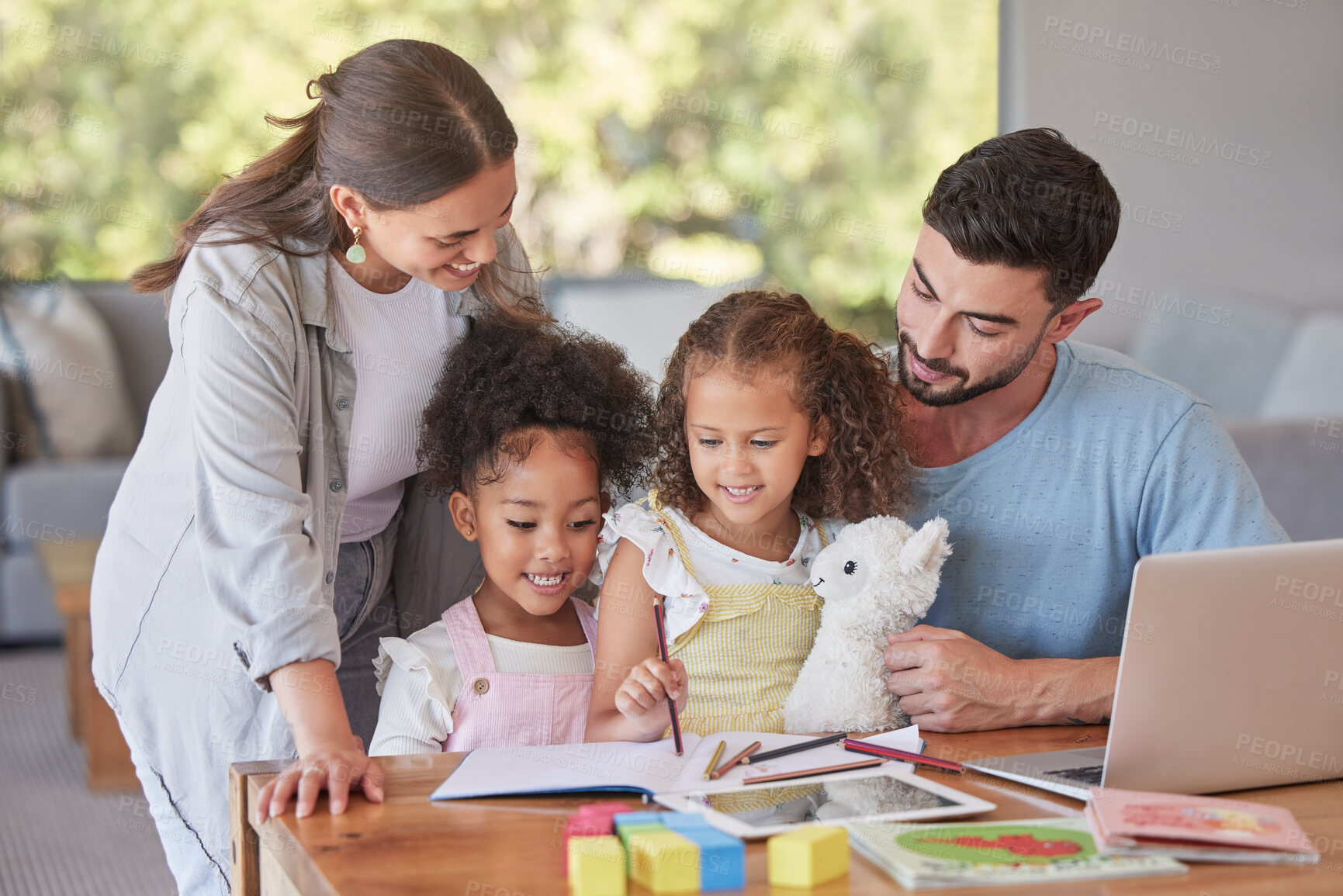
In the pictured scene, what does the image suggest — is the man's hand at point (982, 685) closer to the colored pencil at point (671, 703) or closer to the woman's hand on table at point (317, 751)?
the colored pencil at point (671, 703)

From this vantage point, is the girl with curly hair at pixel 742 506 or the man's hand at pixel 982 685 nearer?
the man's hand at pixel 982 685

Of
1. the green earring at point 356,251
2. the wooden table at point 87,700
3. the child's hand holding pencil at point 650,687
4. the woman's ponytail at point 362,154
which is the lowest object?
the wooden table at point 87,700

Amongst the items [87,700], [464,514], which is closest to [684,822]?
[464,514]

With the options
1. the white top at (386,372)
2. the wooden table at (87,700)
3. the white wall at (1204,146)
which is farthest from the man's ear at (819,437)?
the white wall at (1204,146)

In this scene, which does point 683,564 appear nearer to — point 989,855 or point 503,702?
point 503,702

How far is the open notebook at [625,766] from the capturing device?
98 centimetres

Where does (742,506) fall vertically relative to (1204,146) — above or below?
below

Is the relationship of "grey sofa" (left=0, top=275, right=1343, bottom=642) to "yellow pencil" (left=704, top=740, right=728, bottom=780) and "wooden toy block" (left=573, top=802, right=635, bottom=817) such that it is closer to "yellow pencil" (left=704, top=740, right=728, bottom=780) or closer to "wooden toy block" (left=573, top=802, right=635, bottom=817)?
"yellow pencil" (left=704, top=740, right=728, bottom=780)

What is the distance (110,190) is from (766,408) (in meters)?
4.50

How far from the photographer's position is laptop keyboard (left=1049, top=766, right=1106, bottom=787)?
3.29 ft

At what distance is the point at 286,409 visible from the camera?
122 cm

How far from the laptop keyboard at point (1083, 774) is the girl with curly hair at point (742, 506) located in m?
0.35

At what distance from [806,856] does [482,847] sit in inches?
9.5

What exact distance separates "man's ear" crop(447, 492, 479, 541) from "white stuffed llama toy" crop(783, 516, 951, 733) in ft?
1.44
